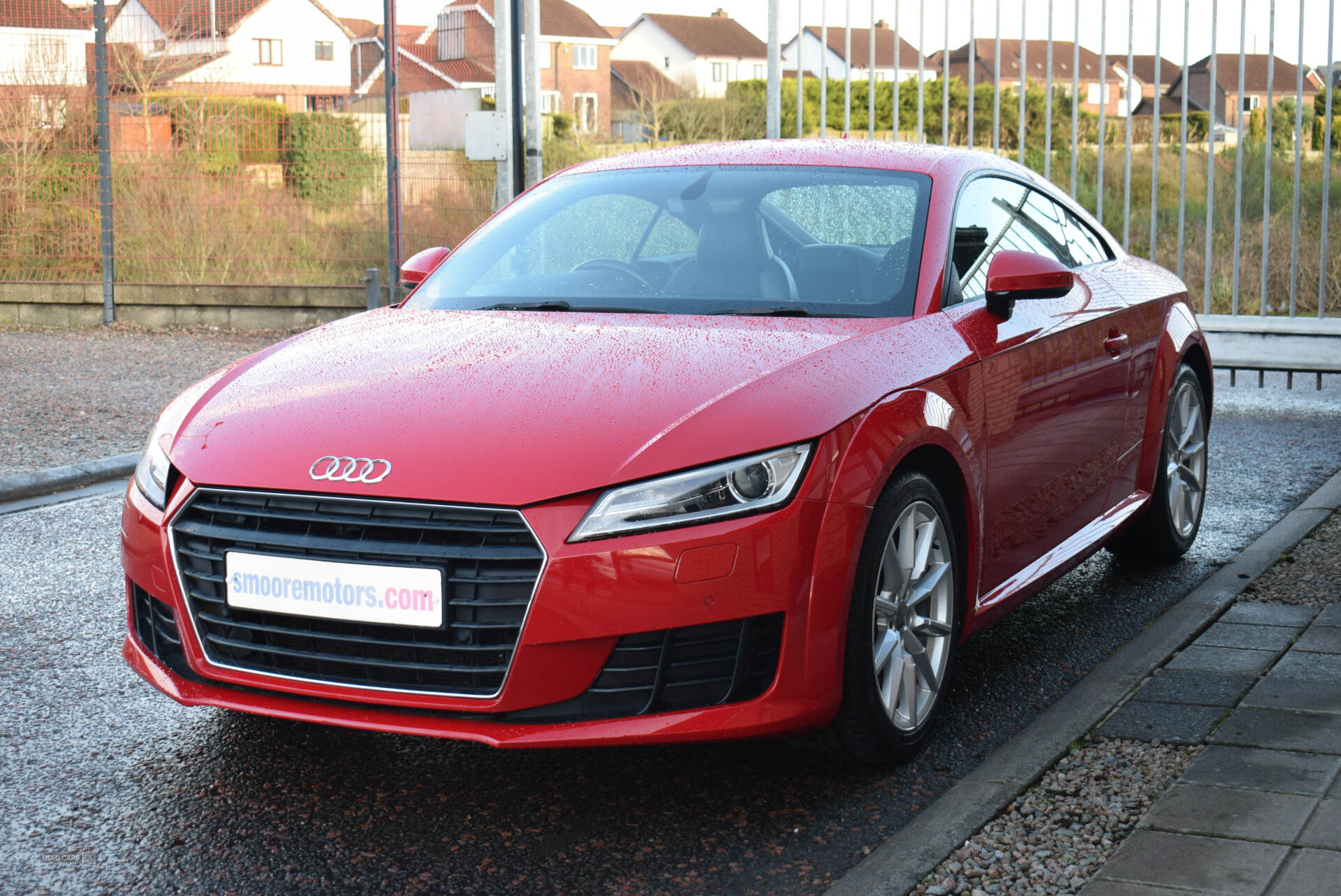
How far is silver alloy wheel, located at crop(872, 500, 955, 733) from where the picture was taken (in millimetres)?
3596

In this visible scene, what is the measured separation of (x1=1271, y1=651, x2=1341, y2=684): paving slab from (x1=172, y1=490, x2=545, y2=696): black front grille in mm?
2341

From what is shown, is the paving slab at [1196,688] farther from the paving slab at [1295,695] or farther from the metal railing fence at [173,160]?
the metal railing fence at [173,160]

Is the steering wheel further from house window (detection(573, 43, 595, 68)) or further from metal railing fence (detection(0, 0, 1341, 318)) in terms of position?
house window (detection(573, 43, 595, 68))

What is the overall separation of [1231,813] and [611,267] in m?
2.30

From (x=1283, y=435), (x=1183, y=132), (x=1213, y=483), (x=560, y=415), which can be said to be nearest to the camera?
(x=560, y=415)

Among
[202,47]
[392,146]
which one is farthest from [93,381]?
[202,47]

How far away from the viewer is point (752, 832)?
3.36 meters

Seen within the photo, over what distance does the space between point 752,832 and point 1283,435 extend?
6.74 m

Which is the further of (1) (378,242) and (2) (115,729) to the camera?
(1) (378,242)

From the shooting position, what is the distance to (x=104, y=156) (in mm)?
14625

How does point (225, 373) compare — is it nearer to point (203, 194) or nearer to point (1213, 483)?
point (1213, 483)

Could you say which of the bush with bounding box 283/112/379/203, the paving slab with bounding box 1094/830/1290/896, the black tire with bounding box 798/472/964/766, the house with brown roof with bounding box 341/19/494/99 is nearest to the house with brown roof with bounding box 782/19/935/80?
the house with brown roof with bounding box 341/19/494/99

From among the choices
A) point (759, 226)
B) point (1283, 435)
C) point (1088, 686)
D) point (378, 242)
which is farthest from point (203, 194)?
point (1088, 686)

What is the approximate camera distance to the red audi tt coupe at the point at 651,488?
3139mm
